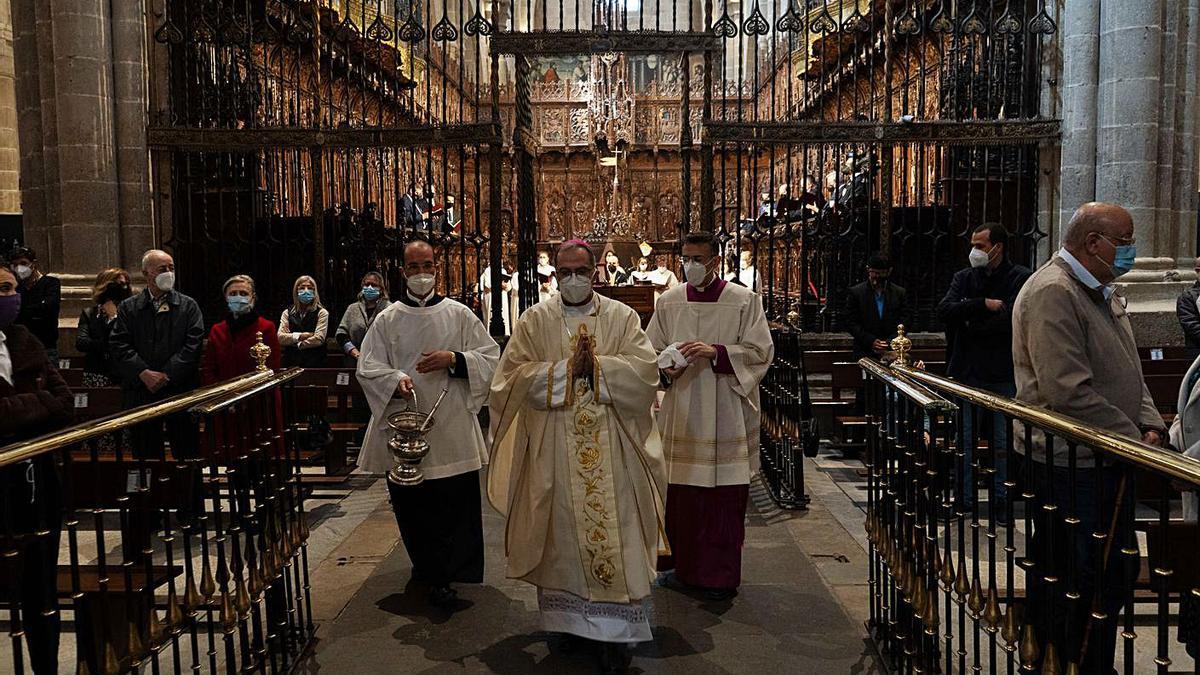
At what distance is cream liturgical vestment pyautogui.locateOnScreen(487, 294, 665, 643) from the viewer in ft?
12.1

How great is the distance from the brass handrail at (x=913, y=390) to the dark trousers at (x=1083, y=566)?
1.09 feet

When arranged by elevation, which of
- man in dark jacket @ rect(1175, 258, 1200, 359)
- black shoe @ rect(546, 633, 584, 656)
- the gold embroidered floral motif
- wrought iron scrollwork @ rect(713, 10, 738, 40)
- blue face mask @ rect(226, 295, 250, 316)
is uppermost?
wrought iron scrollwork @ rect(713, 10, 738, 40)

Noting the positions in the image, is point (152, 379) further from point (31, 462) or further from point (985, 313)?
point (985, 313)

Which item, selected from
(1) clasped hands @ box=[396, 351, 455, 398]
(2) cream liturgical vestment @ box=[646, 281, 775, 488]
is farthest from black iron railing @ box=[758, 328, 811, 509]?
(1) clasped hands @ box=[396, 351, 455, 398]

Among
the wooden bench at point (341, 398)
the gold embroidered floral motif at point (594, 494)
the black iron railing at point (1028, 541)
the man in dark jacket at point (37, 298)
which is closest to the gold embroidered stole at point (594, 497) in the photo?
the gold embroidered floral motif at point (594, 494)

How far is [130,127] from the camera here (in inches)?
350

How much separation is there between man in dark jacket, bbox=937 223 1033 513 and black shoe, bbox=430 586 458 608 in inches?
124

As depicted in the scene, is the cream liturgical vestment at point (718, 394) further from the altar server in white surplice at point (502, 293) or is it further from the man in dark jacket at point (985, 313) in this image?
the altar server in white surplice at point (502, 293)

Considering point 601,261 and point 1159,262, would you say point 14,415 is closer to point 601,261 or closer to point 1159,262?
point 1159,262

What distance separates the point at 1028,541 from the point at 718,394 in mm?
2142

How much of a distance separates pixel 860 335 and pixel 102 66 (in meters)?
7.37

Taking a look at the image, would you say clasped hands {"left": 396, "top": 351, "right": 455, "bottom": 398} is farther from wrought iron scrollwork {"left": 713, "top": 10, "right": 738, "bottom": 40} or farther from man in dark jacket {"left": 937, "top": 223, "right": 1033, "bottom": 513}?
wrought iron scrollwork {"left": 713, "top": 10, "right": 738, "bottom": 40}

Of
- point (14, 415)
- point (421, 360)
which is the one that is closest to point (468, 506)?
point (421, 360)

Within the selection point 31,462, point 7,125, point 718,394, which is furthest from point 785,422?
point 7,125
